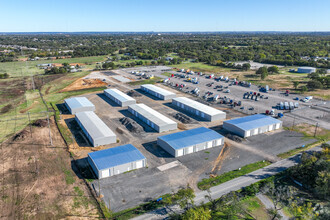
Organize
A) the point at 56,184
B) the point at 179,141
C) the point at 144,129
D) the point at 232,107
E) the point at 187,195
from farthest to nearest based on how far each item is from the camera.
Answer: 1. the point at 232,107
2. the point at 144,129
3. the point at 179,141
4. the point at 56,184
5. the point at 187,195

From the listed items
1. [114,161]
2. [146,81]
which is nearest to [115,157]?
[114,161]

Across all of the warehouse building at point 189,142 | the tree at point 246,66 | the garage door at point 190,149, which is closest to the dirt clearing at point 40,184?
the warehouse building at point 189,142

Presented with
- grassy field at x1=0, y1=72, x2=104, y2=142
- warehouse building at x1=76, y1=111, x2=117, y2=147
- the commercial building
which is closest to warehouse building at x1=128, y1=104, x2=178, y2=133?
warehouse building at x1=76, y1=111, x2=117, y2=147

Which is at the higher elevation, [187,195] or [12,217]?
[187,195]

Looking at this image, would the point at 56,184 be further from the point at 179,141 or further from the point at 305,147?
the point at 305,147

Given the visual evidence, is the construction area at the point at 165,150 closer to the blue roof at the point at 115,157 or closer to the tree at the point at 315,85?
the blue roof at the point at 115,157

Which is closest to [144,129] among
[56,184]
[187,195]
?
[56,184]

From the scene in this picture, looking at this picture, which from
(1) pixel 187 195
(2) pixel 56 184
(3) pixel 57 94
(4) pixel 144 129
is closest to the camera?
(1) pixel 187 195
